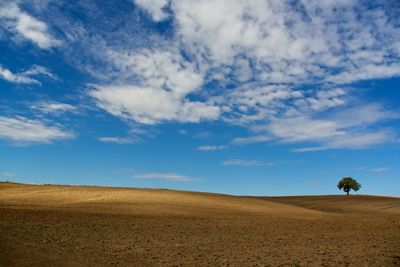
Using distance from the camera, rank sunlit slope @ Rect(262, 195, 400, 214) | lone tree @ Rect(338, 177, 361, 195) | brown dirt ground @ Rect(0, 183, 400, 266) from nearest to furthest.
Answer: brown dirt ground @ Rect(0, 183, 400, 266), sunlit slope @ Rect(262, 195, 400, 214), lone tree @ Rect(338, 177, 361, 195)

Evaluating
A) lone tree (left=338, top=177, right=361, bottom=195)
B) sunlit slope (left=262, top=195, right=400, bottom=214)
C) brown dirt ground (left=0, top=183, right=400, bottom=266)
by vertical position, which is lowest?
brown dirt ground (left=0, top=183, right=400, bottom=266)

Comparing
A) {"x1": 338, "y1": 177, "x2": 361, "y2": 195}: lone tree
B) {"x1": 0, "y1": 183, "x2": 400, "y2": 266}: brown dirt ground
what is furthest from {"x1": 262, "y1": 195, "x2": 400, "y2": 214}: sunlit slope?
{"x1": 0, "y1": 183, "x2": 400, "y2": 266}: brown dirt ground

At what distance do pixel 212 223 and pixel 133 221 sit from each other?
464cm

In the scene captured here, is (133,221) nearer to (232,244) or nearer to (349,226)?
(232,244)

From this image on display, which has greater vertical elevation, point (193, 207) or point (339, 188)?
point (339, 188)

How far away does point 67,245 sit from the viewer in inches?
608

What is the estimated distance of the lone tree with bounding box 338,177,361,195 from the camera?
7944 centimetres

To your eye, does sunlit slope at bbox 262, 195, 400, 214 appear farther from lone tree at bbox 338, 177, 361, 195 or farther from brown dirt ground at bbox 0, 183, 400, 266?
brown dirt ground at bbox 0, 183, 400, 266

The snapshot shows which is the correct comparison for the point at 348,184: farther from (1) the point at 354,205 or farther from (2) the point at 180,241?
(2) the point at 180,241

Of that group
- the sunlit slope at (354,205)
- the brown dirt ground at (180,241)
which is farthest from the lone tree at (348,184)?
the brown dirt ground at (180,241)

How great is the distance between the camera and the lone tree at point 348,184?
79.4 meters

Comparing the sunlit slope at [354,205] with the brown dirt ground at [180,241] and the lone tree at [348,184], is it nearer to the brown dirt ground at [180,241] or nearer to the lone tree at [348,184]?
the lone tree at [348,184]

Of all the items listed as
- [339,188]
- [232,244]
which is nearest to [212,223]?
[232,244]

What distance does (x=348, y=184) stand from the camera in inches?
3130
